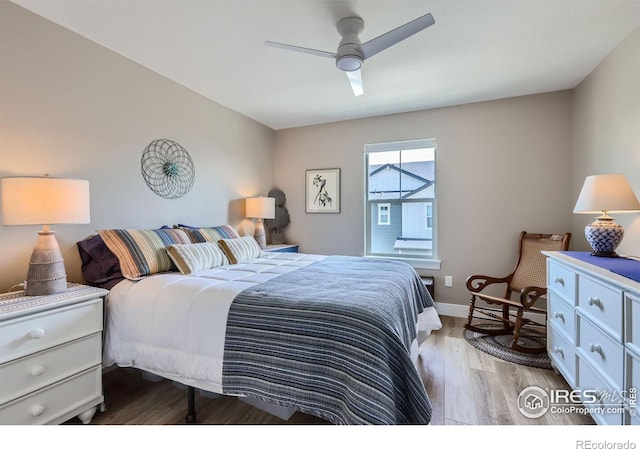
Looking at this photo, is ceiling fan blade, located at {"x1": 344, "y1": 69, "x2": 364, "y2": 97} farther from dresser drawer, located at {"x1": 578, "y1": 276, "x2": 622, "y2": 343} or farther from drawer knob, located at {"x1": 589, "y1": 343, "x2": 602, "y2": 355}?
drawer knob, located at {"x1": 589, "y1": 343, "x2": 602, "y2": 355}

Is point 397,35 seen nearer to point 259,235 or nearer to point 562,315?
point 562,315

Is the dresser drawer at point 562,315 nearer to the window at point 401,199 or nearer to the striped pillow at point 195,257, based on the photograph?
the window at point 401,199

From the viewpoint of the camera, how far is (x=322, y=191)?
422cm

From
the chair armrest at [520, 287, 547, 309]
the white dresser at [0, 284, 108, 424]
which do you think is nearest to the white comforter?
the white dresser at [0, 284, 108, 424]

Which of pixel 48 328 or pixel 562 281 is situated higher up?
pixel 562 281

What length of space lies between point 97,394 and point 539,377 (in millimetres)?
2915

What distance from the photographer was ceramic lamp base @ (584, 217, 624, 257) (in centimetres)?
198

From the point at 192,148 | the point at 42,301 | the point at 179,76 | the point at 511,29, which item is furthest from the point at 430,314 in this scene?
the point at 179,76

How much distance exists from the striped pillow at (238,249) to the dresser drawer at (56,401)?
1.17 m

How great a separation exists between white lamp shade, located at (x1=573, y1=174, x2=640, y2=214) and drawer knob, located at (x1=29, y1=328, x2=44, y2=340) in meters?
3.27

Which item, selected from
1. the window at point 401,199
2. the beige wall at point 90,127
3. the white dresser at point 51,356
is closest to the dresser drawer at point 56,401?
the white dresser at point 51,356

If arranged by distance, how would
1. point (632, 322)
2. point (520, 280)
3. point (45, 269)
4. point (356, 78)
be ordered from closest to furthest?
point (632, 322)
point (45, 269)
point (356, 78)
point (520, 280)

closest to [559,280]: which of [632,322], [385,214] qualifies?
[632,322]

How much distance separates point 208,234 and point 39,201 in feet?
4.28
